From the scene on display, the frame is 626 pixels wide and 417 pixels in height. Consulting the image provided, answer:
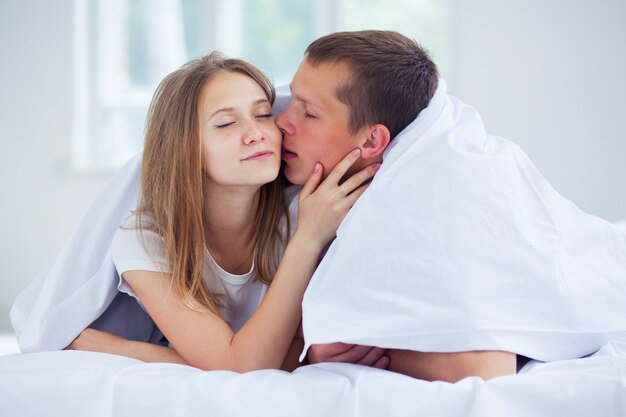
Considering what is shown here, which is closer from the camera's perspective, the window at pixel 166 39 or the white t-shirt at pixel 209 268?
the white t-shirt at pixel 209 268

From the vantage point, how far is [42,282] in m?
1.87

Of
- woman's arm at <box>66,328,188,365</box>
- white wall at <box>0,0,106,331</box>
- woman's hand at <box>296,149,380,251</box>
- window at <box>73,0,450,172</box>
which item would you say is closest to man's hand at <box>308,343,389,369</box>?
woman's hand at <box>296,149,380,251</box>

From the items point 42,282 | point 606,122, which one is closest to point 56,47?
point 42,282

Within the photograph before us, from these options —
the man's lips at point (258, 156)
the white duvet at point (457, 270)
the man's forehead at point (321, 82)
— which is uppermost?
the man's forehead at point (321, 82)

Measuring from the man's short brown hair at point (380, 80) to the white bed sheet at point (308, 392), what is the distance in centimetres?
61

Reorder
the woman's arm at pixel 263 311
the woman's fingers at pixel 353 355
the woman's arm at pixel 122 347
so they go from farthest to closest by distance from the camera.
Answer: the woman's arm at pixel 122 347
the woman's arm at pixel 263 311
the woman's fingers at pixel 353 355

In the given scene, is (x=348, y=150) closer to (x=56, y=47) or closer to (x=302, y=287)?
(x=302, y=287)

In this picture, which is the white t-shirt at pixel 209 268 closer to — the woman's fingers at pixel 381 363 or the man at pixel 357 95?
the man at pixel 357 95

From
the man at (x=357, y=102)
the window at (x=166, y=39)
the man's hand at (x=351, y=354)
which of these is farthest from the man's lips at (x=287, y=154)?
the window at (x=166, y=39)

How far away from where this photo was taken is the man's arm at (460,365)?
1.22 meters

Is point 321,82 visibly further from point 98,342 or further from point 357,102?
point 98,342

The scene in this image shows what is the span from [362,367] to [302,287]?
Answer: 28 cm

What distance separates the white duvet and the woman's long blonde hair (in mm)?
420

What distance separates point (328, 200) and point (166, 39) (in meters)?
3.73
